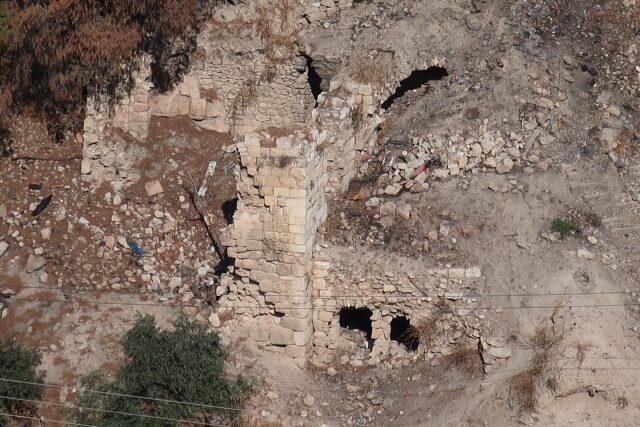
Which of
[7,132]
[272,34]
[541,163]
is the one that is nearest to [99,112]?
[7,132]

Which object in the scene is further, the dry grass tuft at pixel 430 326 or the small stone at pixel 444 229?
the small stone at pixel 444 229

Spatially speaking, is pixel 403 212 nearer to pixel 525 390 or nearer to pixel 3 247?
pixel 525 390

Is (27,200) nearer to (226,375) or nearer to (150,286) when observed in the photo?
(150,286)

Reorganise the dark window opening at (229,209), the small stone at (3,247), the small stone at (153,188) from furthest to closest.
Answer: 1. the small stone at (153,188)
2. the dark window opening at (229,209)
3. the small stone at (3,247)

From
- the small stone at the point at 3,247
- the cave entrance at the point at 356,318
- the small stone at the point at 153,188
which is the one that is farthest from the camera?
the small stone at the point at 153,188

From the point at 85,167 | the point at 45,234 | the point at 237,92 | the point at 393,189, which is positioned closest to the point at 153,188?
the point at 85,167

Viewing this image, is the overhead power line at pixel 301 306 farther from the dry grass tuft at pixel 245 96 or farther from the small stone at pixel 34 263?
the dry grass tuft at pixel 245 96

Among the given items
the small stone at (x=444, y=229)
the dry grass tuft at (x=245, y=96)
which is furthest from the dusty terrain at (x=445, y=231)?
the dry grass tuft at (x=245, y=96)

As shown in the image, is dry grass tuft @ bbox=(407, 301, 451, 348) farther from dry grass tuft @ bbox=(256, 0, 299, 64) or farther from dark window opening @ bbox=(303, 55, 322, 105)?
dry grass tuft @ bbox=(256, 0, 299, 64)
